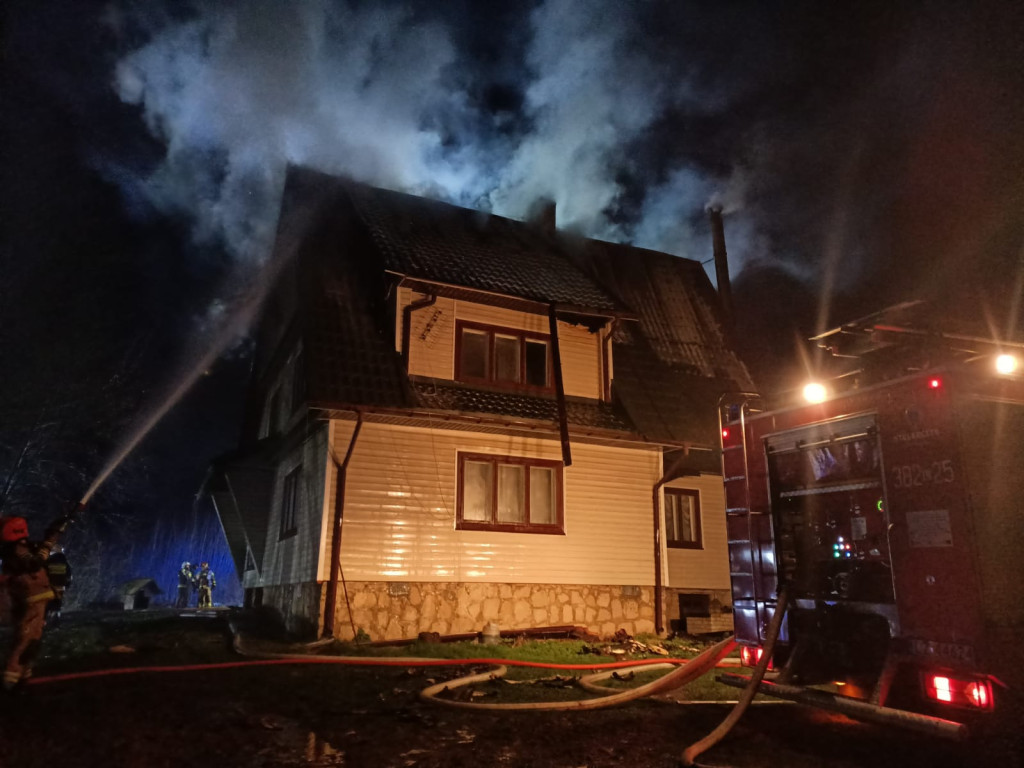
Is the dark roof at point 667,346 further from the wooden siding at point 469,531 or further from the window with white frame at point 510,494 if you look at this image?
the window with white frame at point 510,494

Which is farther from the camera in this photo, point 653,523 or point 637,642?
point 653,523

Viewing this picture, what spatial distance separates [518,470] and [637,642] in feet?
12.2


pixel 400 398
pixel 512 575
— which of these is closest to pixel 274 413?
pixel 400 398

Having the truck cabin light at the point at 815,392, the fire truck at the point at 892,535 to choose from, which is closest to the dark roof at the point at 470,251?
the fire truck at the point at 892,535

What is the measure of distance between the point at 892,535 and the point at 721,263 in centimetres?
1662

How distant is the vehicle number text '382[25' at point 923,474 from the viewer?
4.86 meters

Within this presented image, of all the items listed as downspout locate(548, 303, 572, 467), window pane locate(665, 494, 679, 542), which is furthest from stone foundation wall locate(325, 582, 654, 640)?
downspout locate(548, 303, 572, 467)

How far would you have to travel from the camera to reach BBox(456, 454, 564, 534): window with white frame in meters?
12.0

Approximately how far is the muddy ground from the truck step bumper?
13.0 inches

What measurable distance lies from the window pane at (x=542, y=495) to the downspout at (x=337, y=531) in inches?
138

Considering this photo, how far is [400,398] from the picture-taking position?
1127cm

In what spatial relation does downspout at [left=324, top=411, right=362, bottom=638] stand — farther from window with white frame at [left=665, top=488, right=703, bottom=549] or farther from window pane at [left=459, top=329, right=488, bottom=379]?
window with white frame at [left=665, top=488, right=703, bottom=549]

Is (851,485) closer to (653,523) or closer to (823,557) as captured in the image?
(823,557)

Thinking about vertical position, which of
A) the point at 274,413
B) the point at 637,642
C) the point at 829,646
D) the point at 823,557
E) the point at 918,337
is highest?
the point at 274,413
